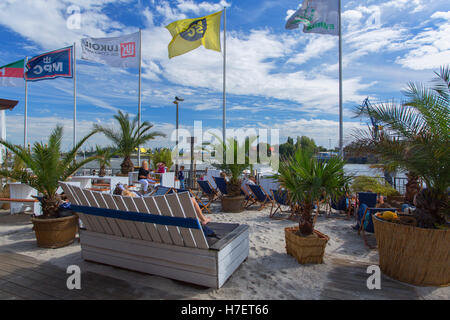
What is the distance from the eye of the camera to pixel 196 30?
11.0 metres

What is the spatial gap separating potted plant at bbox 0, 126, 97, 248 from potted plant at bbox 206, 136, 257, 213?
3759 mm

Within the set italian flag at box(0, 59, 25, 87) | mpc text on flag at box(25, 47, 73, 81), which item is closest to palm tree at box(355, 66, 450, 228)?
mpc text on flag at box(25, 47, 73, 81)

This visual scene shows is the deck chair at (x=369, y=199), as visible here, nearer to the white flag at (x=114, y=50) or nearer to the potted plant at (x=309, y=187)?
the potted plant at (x=309, y=187)

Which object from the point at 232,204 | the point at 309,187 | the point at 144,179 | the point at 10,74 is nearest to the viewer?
the point at 309,187

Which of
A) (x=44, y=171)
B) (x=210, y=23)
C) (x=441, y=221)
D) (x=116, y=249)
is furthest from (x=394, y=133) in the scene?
(x=210, y=23)

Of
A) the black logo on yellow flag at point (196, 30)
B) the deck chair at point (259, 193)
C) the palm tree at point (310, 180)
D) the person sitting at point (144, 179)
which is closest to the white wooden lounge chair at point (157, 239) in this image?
the palm tree at point (310, 180)

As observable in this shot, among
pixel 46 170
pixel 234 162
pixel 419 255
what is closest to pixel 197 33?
pixel 234 162

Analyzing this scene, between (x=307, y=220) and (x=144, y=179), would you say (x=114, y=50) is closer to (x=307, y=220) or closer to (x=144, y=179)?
(x=144, y=179)

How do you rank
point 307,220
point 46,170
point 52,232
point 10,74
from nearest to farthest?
point 307,220, point 52,232, point 46,170, point 10,74

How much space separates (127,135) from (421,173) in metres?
12.1

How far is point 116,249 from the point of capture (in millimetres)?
3104

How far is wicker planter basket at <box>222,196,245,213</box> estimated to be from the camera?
6843 mm

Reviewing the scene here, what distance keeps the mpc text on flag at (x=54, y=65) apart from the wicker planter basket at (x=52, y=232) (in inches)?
536
